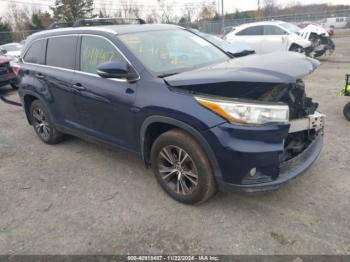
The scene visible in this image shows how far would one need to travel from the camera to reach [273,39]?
41.7 feet

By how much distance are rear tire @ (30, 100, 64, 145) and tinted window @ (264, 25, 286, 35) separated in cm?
1063

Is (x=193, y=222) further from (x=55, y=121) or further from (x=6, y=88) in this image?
(x=6, y=88)

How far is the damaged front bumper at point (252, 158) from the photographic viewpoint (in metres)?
2.62

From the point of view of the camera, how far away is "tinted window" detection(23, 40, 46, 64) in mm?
4746

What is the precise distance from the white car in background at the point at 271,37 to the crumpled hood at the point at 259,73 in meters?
9.97

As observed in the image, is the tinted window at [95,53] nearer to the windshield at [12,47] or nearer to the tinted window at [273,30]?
the tinted window at [273,30]

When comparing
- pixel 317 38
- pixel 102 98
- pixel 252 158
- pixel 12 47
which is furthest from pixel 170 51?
pixel 12 47

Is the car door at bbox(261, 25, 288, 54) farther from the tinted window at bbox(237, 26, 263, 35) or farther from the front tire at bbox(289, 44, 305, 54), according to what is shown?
the front tire at bbox(289, 44, 305, 54)

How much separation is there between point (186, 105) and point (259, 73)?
70 cm

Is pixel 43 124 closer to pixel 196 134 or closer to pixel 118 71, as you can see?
pixel 118 71

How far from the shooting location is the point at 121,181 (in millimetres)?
3855

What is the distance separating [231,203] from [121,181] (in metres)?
1.41

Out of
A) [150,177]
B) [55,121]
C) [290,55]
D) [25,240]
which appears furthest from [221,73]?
[55,121]

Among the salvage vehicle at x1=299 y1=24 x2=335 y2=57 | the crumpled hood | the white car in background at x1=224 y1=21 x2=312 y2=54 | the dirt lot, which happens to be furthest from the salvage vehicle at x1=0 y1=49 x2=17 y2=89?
the salvage vehicle at x1=299 y1=24 x2=335 y2=57
